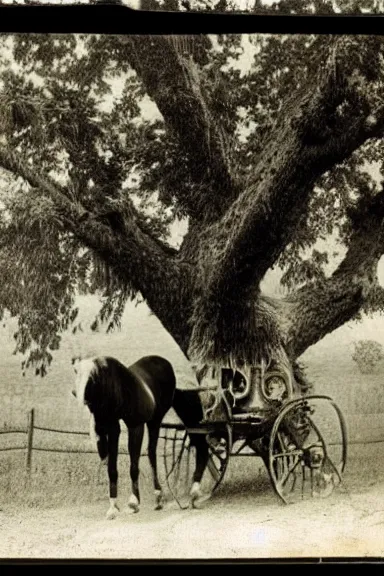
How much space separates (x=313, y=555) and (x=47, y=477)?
1.57m

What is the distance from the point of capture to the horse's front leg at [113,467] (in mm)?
5078

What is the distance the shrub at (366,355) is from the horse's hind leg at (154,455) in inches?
47.9

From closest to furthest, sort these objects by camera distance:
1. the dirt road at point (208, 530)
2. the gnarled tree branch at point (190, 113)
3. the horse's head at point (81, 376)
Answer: the dirt road at point (208, 530)
the horse's head at point (81, 376)
the gnarled tree branch at point (190, 113)

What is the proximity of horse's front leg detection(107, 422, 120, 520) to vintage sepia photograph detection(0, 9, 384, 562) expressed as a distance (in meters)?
0.01

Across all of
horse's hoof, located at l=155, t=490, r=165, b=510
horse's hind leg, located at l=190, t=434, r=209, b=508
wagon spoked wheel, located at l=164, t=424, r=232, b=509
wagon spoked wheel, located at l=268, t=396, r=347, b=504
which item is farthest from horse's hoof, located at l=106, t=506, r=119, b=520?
wagon spoked wheel, located at l=268, t=396, r=347, b=504

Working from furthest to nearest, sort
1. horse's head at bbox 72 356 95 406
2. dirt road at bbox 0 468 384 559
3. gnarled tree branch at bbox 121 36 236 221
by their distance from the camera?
gnarled tree branch at bbox 121 36 236 221 < horse's head at bbox 72 356 95 406 < dirt road at bbox 0 468 384 559

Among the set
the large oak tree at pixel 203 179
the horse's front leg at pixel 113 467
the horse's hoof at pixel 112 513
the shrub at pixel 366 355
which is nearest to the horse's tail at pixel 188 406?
the large oak tree at pixel 203 179

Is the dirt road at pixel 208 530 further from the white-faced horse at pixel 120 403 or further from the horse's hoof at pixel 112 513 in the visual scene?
the white-faced horse at pixel 120 403

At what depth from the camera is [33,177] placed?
207 inches

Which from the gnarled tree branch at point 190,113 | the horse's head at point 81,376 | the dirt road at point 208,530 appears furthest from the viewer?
the gnarled tree branch at point 190,113

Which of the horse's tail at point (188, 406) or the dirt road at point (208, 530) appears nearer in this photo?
the dirt road at point (208, 530)

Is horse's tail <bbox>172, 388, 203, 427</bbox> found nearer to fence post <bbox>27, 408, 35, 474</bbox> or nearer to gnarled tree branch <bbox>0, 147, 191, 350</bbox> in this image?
gnarled tree branch <bbox>0, 147, 191, 350</bbox>

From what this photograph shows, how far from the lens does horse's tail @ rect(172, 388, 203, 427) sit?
5172mm
